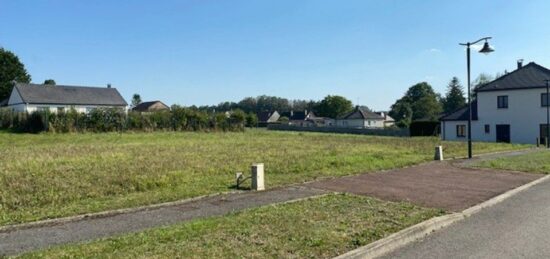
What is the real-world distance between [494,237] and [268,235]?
3674 mm

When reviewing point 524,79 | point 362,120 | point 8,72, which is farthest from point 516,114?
point 8,72

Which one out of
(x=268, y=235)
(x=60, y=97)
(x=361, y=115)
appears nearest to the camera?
(x=268, y=235)

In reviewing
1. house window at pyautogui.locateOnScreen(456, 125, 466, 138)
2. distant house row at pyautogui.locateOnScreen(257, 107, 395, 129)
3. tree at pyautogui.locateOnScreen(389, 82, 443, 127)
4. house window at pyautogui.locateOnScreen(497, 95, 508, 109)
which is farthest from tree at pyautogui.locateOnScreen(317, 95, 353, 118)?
house window at pyautogui.locateOnScreen(497, 95, 508, 109)

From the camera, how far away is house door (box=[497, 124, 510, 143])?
48.3m

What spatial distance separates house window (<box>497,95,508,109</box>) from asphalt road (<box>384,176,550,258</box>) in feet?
139

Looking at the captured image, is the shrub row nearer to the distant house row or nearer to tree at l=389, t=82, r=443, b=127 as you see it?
the distant house row

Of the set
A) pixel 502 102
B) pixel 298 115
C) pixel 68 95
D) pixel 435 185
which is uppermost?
pixel 68 95

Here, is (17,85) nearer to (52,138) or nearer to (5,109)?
(5,109)

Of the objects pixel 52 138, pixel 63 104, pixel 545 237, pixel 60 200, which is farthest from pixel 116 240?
pixel 63 104

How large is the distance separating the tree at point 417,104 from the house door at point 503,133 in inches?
2477

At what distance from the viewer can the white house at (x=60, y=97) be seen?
5747 cm

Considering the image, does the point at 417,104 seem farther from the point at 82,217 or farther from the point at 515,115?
the point at 82,217

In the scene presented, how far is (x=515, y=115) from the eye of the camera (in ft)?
156

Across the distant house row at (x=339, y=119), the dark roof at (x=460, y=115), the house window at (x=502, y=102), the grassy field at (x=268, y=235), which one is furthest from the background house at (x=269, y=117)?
the grassy field at (x=268, y=235)
